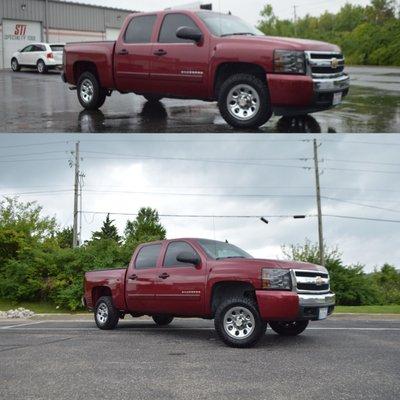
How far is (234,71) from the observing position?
9500mm

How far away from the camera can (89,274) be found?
12.5 metres

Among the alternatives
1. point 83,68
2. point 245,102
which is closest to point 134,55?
point 83,68

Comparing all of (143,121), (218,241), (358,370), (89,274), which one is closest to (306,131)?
(218,241)

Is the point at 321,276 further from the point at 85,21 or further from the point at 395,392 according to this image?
the point at 85,21

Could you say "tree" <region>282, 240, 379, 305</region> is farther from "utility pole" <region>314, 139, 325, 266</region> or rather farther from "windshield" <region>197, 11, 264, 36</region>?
"windshield" <region>197, 11, 264, 36</region>

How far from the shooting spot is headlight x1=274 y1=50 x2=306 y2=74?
344 inches

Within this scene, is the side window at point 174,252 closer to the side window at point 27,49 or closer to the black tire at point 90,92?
the black tire at point 90,92

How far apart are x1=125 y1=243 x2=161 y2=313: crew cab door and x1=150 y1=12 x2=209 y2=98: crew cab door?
2540 mm

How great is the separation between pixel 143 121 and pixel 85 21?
351 cm

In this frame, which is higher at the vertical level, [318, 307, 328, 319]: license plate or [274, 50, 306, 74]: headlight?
[274, 50, 306, 74]: headlight

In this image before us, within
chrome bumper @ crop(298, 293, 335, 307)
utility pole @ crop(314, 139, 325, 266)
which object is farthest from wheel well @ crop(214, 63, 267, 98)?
utility pole @ crop(314, 139, 325, 266)

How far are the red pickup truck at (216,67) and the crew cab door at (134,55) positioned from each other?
16 mm

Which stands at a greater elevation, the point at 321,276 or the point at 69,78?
the point at 69,78

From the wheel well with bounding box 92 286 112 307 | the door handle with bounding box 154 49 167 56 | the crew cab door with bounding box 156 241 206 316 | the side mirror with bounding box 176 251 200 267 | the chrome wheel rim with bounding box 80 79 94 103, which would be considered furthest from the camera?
the wheel well with bounding box 92 286 112 307
